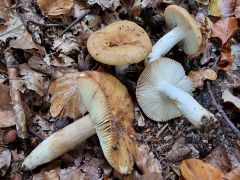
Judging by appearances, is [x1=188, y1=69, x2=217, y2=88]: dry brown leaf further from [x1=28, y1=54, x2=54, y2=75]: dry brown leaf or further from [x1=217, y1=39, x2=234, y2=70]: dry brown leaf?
[x1=28, y1=54, x2=54, y2=75]: dry brown leaf

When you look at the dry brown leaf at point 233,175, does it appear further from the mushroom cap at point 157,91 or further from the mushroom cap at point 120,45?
the mushroom cap at point 120,45

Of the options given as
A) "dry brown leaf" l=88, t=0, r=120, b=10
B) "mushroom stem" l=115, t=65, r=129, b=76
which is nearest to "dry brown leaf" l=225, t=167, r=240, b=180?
"mushroom stem" l=115, t=65, r=129, b=76

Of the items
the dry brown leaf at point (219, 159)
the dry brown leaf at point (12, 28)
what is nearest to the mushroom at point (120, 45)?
the dry brown leaf at point (12, 28)

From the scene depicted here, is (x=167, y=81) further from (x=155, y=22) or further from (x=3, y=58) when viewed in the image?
(x=3, y=58)

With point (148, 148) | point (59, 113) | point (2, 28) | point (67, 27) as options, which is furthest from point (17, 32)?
point (148, 148)

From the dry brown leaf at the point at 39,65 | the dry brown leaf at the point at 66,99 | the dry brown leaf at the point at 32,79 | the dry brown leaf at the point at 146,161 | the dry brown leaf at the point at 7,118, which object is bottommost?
the dry brown leaf at the point at 146,161
